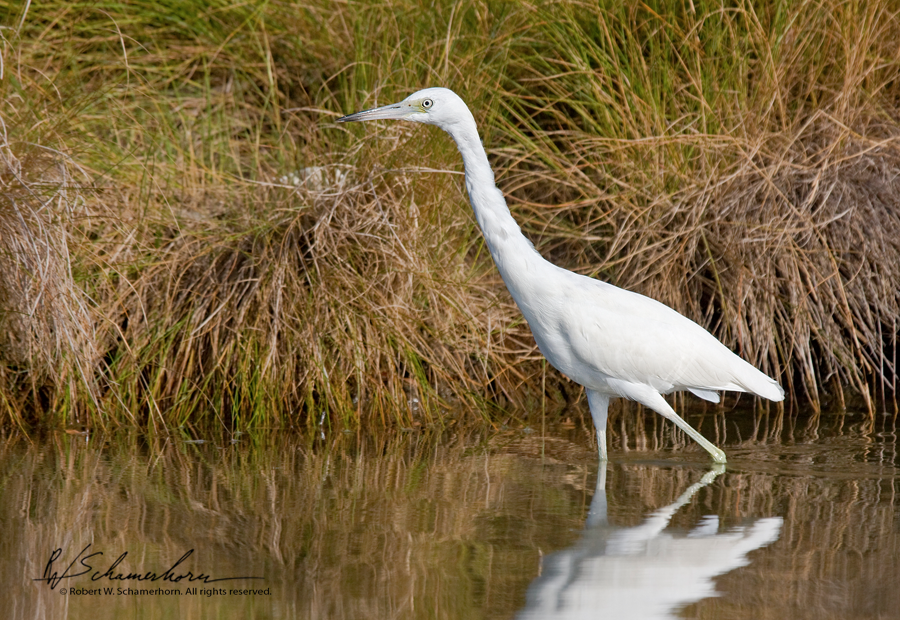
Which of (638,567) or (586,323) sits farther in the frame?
(586,323)

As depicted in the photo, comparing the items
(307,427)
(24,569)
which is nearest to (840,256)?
(307,427)

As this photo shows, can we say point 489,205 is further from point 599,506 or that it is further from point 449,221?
point 449,221

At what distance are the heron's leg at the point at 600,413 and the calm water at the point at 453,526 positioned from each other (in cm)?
11

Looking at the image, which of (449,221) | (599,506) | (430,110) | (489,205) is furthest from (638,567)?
(449,221)

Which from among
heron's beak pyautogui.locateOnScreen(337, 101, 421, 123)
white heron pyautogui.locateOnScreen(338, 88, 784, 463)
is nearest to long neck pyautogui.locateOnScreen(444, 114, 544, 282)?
white heron pyautogui.locateOnScreen(338, 88, 784, 463)

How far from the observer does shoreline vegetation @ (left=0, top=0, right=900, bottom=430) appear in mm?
4836

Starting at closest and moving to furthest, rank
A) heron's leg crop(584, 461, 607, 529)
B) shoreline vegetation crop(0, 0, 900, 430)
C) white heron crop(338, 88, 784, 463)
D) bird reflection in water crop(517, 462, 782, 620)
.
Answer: bird reflection in water crop(517, 462, 782, 620)
heron's leg crop(584, 461, 607, 529)
white heron crop(338, 88, 784, 463)
shoreline vegetation crop(0, 0, 900, 430)

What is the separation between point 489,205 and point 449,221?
1.47 metres

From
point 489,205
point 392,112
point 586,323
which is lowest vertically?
point 586,323

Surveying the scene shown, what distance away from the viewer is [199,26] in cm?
671

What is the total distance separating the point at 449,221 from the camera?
5.52 meters

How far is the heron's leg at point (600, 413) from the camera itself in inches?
162

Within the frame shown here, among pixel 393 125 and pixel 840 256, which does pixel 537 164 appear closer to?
pixel 393 125

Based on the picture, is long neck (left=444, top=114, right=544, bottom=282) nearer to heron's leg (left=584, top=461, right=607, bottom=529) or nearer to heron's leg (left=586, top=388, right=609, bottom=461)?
heron's leg (left=586, top=388, right=609, bottom=461)
